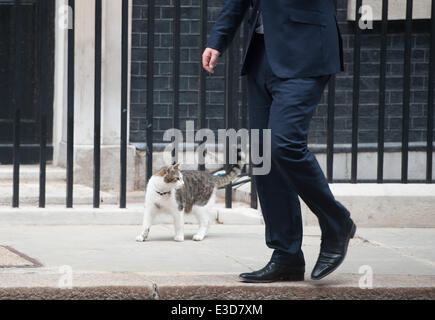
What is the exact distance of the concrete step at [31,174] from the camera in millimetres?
8203

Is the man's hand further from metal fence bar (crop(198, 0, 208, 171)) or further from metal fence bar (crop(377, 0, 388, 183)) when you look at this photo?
metal fence bar (crop(377, 0, 388, 183))

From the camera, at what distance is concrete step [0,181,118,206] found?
24.1 feet

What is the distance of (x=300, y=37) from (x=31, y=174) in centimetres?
406

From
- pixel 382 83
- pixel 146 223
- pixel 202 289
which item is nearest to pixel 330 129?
pixel 382 83

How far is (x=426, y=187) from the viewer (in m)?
7.45

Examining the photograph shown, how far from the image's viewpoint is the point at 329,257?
16.0 ft

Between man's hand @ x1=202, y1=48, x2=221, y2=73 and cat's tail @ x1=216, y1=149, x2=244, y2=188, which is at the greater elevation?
man's hand @ x1=202, y1=48, x2=221, y2=73

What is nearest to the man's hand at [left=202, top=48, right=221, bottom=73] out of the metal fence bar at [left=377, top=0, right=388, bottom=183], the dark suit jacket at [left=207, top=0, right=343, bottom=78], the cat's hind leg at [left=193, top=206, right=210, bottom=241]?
the dark suit jacket at [left=207, top=0, right=343, bottom=78]

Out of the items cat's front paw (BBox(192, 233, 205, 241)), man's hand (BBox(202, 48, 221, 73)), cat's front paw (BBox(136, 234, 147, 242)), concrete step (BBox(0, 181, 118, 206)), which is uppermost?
man's hand (BBox(202, 48, 221, 73))

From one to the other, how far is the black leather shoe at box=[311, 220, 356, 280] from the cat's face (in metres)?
1.87

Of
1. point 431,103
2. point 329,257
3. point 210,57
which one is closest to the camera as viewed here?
point 329,257

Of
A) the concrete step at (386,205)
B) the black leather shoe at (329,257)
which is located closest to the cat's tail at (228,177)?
the concrete step at (386,205)

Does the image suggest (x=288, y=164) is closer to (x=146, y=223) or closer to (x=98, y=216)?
(x=146, y=223)
